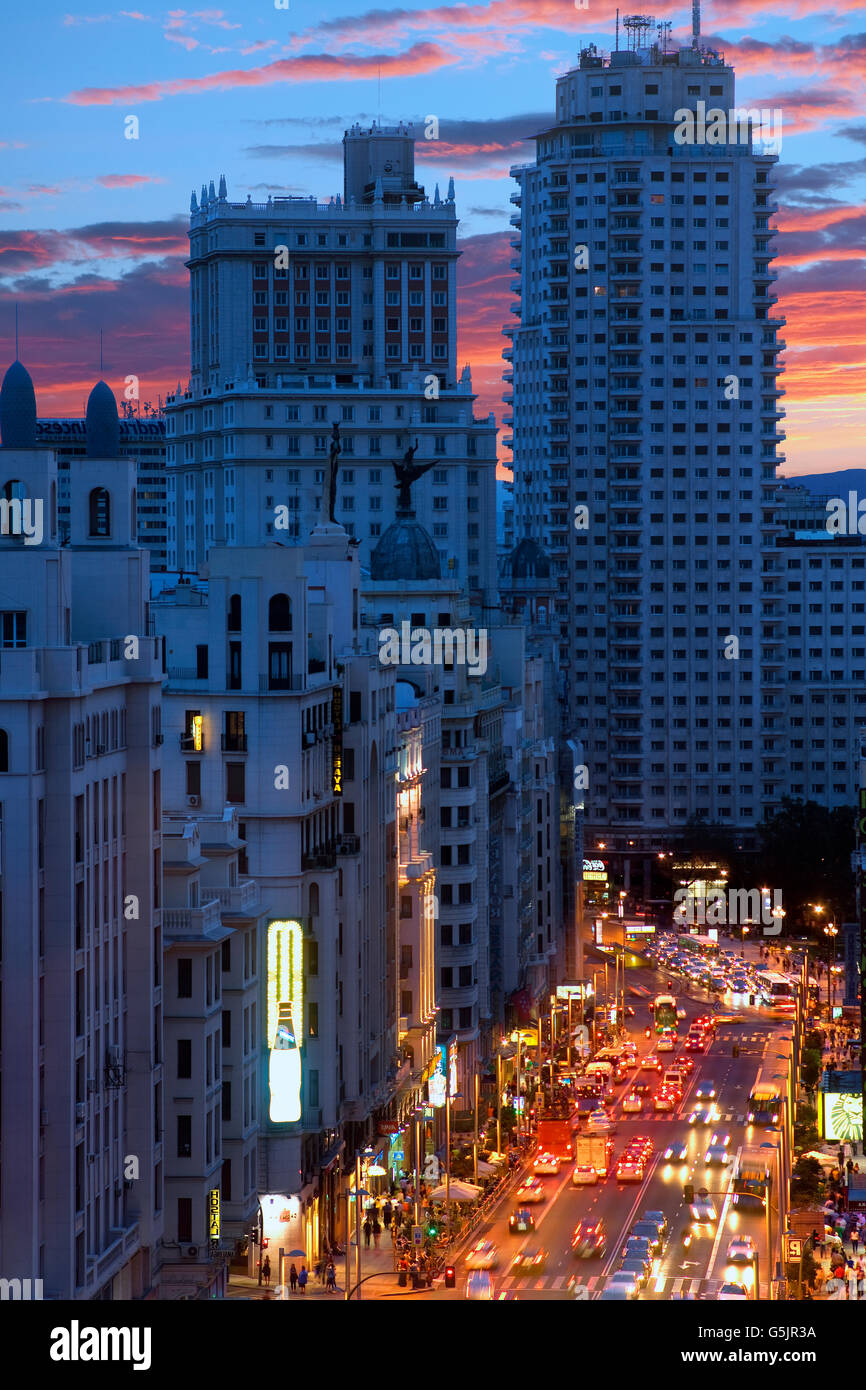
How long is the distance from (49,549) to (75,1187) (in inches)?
543

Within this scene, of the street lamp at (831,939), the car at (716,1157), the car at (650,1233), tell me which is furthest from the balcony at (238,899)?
the street lamp at (831,939)

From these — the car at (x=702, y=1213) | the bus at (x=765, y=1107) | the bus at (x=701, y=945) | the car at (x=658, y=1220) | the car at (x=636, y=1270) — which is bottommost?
the bus at (x=701, y=945)

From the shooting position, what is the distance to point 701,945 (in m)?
171

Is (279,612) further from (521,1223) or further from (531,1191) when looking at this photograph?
(531,1191)

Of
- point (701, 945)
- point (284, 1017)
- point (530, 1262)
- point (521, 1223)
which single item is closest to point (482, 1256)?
point (530, 1262)

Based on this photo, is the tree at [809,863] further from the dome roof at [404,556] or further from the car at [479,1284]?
the car at [479,1284]

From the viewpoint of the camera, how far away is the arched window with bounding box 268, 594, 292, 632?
2913 inches

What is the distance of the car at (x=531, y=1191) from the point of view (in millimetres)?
92000

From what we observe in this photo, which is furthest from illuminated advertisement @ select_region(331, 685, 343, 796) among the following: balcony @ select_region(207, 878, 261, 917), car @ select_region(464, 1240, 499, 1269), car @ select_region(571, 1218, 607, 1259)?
car @ select_region(571, 1218, 607, 1259)

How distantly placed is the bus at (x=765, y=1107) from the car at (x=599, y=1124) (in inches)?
270

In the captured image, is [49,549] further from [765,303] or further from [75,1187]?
[765,303]

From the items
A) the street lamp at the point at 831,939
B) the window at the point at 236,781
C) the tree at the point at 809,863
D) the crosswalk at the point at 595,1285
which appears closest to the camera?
the crosswalk at the point at 595,1285

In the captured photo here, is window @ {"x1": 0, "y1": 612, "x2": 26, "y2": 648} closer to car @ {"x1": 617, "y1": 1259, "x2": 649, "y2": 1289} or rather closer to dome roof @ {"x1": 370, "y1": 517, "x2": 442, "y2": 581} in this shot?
car @ {"x1": 617, "y1": 1259, "x2": 649, "y2": 1289}

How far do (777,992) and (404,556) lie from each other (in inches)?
2034
